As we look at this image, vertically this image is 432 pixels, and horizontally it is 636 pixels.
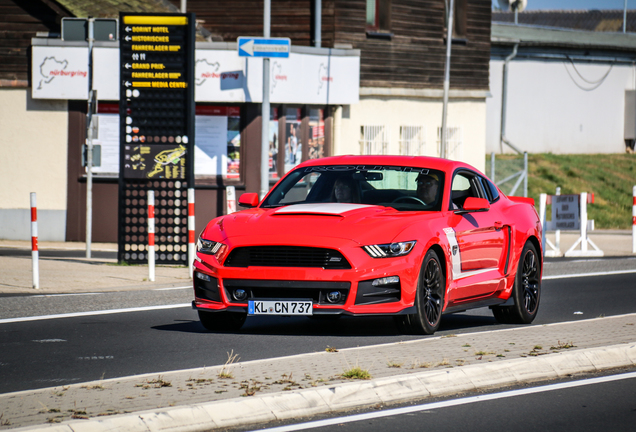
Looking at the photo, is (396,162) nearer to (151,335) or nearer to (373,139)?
(151,335)

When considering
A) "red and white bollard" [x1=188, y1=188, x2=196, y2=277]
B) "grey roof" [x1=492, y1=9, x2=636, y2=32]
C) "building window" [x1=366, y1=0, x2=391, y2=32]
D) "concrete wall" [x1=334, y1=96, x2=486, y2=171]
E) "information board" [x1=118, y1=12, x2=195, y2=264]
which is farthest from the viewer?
"grey roof" [x1=492, y1=9, x2=636, y2=32]

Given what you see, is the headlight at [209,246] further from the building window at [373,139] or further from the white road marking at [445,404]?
the building window at [373,139]

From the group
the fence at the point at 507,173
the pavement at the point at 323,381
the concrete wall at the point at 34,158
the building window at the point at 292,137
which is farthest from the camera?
the fence at the point at 507,173

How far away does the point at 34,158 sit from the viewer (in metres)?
25.5

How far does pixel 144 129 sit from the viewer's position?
60.0ft

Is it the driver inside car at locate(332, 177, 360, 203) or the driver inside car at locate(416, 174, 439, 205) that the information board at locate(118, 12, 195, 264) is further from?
the driver inside car at locate(416, 174, 439, 205)

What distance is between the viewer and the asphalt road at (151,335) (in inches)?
323

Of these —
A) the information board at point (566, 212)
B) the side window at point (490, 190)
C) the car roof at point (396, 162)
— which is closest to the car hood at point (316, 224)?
the car roof at point (396, 162)

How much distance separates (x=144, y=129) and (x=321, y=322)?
316 inches

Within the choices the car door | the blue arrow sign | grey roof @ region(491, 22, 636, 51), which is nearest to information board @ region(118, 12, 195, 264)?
the blue arrow sign

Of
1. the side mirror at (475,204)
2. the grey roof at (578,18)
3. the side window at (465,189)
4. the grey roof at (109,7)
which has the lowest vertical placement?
the side mirror at (475,204)

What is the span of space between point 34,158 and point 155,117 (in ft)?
26.7

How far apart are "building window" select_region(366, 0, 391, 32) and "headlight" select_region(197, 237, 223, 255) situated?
20.8 meters

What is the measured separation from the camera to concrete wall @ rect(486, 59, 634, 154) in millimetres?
47156
